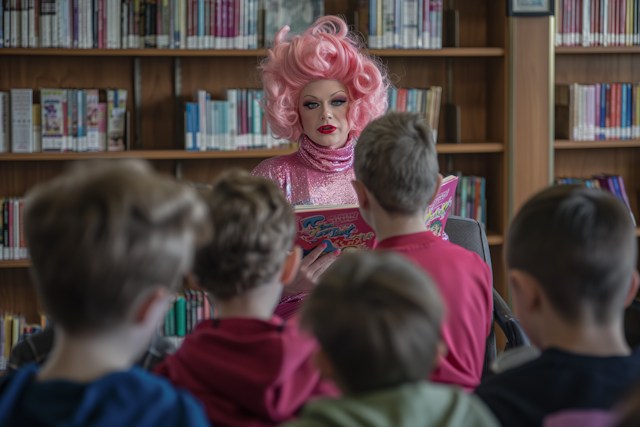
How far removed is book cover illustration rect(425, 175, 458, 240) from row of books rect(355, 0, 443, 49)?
1.45 metres

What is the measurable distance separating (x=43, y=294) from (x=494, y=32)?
9.15 ft

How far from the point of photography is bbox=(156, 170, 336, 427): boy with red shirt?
2.76ft

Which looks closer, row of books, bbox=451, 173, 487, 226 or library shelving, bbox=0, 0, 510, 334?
library shelving, bbox=0, 0, 510, 334

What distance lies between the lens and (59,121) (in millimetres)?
2732

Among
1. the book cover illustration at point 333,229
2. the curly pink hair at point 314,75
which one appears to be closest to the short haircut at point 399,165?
the book cover illustration at point 333,229

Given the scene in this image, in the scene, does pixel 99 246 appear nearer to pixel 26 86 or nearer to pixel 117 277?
pixel 117 277

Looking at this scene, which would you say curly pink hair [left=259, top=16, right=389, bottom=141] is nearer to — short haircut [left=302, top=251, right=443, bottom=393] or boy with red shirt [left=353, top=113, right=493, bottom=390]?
boy with red shirt [left=353, top=113, right=493, bottom=390]

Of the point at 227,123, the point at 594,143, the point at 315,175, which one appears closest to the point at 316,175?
the point at 315,175

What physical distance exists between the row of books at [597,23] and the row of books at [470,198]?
77 centimetres

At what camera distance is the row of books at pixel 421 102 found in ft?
9.79

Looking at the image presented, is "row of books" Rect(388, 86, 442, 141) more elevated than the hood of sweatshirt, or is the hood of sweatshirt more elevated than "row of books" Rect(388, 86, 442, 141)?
"row of books" Rect(388, 86, 442, 141)

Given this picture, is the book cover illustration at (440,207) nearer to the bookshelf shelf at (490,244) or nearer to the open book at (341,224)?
the open book at (341,224)

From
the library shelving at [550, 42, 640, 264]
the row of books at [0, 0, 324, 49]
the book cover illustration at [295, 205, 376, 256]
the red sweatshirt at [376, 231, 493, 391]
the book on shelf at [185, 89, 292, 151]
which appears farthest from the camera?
the library shelving at [550, 42, 640, 264]

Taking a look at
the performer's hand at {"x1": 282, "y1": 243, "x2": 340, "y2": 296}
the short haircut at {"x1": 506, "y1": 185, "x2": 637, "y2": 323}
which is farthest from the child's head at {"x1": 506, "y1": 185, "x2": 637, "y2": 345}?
the performer's hand at {"x1": 282, "y1": 243, "x2": 340, "y2": 296}
